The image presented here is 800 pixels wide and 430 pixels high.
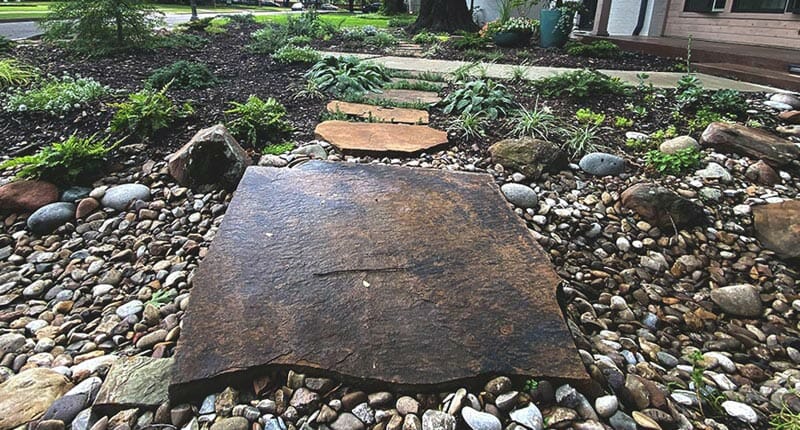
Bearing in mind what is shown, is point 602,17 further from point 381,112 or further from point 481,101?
point 381,112

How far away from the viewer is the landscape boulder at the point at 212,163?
225 centimetres

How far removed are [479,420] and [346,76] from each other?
11.0 ft

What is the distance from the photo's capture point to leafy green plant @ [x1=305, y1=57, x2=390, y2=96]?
377 centimetres

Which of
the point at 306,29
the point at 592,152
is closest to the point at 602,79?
the point at 592,152

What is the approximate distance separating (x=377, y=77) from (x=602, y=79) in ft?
6.43

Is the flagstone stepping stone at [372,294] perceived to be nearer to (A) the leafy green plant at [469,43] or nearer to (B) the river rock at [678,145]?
(B) the river rock at [678,145]

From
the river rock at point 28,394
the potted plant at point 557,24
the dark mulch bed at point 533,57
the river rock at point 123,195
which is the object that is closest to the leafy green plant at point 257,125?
the river rock at point 123,195

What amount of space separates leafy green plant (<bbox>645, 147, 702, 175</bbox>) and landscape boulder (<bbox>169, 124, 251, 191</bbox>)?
2.35 metres

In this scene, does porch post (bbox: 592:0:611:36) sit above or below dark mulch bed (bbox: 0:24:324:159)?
above

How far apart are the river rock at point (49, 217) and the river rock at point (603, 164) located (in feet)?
9.11

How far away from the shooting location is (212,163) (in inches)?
89.7

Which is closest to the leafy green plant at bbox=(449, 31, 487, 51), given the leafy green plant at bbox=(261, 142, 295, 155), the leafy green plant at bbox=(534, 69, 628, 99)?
the leafy green plant at bbox=(534, 69, 628, 99)

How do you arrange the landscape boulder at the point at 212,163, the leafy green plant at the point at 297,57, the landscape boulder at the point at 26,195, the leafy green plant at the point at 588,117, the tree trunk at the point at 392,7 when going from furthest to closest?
the tree trunk at the point at 392,7
the leafy green plant at the point at 297,57
the leafy green plant at the point at 588,117
the landscape boulder at the point at 212,163
the landscape boulder at the point at 26,195

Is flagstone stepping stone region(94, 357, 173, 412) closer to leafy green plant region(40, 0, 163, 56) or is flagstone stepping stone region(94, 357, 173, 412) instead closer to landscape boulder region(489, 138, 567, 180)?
landscape boulder region(489, 138, 567, 180)
